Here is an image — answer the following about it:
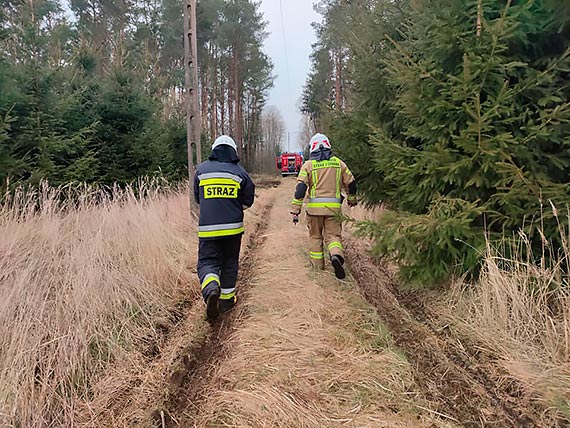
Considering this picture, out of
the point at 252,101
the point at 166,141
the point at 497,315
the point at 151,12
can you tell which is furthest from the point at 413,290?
the point at 252,101

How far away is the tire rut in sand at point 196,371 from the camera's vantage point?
7.84 ft

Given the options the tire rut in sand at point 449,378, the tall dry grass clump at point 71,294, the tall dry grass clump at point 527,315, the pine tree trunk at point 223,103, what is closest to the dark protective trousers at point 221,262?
the tall dry grass clump at point 71,294

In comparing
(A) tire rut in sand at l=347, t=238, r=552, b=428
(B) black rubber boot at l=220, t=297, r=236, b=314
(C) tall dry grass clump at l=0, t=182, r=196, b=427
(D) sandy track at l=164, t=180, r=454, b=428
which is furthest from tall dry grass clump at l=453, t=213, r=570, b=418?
(C) tall dry grass clump at l=0, t=182, r=196, b=427

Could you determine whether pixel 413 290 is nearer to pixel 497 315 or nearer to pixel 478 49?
pixel 497 315

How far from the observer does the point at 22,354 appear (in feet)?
8.21

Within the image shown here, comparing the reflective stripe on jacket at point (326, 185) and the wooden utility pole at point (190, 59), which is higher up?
the wooden utility pole at point (190, 59)

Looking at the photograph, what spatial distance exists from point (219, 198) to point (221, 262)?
76cm

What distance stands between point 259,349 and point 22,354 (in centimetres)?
173

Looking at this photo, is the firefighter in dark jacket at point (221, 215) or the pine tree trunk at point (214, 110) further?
the pine tree trunk at point (214, 110)

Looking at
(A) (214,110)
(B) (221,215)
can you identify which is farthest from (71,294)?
(A) (214,110)

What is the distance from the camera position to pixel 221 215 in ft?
13.6

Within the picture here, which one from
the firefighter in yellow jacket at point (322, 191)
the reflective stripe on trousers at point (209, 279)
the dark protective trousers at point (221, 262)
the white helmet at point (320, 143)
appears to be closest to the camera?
the reflective stripe on trousers at point (209, 279)

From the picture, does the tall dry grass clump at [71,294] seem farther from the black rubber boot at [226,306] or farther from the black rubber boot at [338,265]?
the black rubber boot at [338,265]

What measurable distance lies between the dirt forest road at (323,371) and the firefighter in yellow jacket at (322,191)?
1.14 meters
